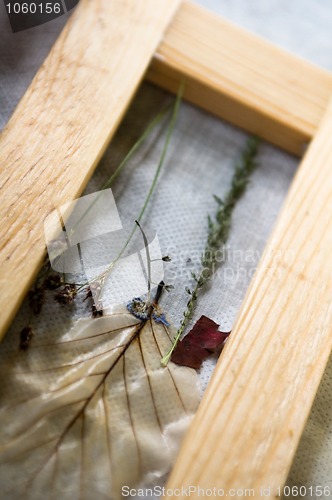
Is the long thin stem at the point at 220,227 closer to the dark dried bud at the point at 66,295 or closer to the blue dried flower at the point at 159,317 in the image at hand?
the blue dried flower at the point at 159,317

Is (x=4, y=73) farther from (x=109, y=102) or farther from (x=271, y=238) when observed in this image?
(x=271, y=238)

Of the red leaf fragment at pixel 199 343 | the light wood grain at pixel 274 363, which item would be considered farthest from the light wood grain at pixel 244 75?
the red leaf fragment at pixel 199 343

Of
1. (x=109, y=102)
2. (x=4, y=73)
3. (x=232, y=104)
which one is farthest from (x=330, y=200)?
(x=4, y=73)

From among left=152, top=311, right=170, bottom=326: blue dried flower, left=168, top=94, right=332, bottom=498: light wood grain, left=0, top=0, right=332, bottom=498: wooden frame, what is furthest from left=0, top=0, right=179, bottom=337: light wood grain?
left=168, top=94, right=332, bottom=498: light wood grain

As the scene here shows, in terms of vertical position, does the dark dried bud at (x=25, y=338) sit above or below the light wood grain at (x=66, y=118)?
below

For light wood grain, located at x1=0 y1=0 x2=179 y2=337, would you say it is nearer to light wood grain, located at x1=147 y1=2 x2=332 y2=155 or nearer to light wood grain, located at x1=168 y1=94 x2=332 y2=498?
light wood grain, located at x1=147 y1=2 x2=332 y2=155

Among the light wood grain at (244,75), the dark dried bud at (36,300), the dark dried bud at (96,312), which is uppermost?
the light wood grain at (244,75)

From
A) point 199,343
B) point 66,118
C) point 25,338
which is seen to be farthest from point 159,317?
point 66,118
